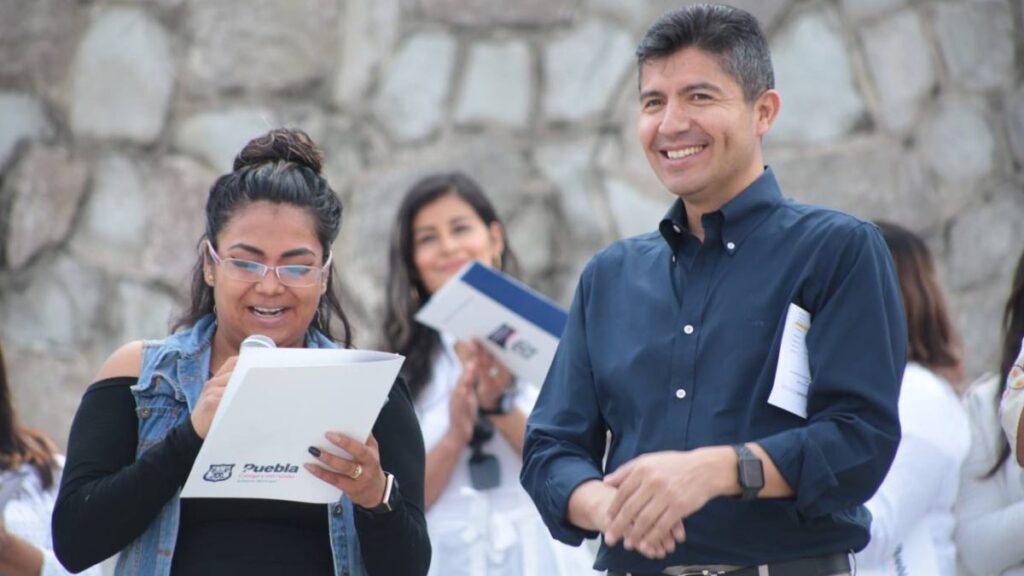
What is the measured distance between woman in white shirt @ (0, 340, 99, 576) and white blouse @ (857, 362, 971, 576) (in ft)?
5.96

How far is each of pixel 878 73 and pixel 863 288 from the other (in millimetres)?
2867

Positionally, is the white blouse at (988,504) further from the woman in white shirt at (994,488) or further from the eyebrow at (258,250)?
the eyebrow at (258,250)

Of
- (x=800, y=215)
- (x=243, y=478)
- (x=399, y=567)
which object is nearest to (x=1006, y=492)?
(x=800, y=215)

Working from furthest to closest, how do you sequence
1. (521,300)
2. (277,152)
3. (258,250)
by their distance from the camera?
(521,300), (277,152), (258,250)

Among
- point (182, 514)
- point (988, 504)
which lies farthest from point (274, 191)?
point (988, 504)

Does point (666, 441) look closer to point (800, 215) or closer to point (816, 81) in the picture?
point (800, 215)

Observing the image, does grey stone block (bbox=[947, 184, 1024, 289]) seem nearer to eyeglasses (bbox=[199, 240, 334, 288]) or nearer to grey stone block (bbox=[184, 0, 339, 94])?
grey stone block (bbox=[184, 0, 339, 94])

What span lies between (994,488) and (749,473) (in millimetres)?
1602

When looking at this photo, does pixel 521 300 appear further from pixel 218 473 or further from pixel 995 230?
pixel 995 230

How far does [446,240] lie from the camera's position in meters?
4.42

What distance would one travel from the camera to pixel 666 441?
2.56 meters

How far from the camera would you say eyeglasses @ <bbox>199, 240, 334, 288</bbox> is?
289 cm

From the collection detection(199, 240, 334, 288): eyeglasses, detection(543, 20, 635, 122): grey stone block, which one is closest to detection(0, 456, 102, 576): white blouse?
detection(199, 240, 334, 288): eyeglasses

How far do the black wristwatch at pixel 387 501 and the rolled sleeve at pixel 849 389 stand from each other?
69 centimetres
